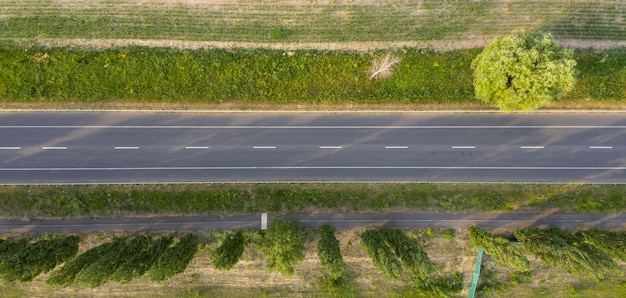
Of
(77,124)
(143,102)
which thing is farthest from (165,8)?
(77,124)

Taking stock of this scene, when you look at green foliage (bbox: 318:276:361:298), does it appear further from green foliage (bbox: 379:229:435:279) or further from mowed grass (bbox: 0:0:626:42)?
mowed grass (bbox: 0:0:626:42)

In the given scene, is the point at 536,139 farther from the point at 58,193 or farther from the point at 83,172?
the point at 58,193

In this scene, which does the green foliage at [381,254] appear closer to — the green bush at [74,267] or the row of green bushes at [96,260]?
the row of green bushes at [96,260]

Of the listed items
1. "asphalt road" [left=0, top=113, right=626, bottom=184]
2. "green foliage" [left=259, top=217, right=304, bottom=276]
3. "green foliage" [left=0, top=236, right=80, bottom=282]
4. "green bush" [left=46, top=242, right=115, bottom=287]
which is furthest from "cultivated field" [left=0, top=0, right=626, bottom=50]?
"green bush" [left=46, top=242, right=115, bottom=287]

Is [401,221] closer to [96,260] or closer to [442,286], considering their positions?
[442,286]

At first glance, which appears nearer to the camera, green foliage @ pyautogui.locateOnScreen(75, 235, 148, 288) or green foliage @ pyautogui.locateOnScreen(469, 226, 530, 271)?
green foliage @ pyautogui.locateOnScreen(75, 235, 148, 288)

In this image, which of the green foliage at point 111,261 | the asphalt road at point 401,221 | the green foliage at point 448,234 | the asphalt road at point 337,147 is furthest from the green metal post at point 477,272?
the green foliage at point 111,261
